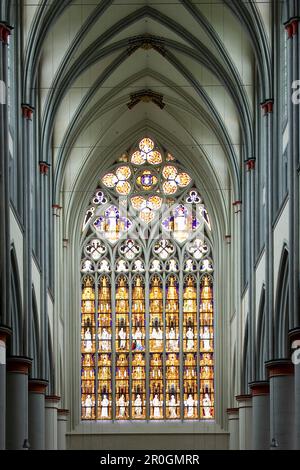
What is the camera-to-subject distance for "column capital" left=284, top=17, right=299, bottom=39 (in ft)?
109

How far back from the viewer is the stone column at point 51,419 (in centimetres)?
4659

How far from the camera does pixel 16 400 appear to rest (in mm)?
36500

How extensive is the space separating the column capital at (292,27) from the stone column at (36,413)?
50.0 feet

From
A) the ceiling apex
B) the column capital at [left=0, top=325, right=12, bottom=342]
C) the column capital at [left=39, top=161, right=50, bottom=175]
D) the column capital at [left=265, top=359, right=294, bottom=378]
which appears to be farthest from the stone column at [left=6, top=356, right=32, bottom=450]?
the ceiling apex

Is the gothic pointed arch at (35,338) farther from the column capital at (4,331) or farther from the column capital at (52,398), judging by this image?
the column capital at (4,331)

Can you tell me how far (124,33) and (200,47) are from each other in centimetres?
352

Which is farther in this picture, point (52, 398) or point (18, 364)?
point (52, 398)

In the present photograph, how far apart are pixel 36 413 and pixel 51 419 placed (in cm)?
591

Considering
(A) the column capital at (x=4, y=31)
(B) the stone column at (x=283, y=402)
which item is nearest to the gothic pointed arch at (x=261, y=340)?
(B) the stone column at (x=283, y=402)

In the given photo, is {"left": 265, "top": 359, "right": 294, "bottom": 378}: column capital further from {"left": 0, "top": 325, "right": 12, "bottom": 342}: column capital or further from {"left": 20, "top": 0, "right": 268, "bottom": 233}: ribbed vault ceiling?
{"left": 0, "top": 325, "right": 12, "bottom": 342}: column capital

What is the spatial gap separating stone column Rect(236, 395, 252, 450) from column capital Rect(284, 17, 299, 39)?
1791 centimetres

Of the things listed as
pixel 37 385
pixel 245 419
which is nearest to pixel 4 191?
pixel 37 385

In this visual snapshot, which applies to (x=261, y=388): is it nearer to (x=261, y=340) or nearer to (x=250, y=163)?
(x=261, y=340)
